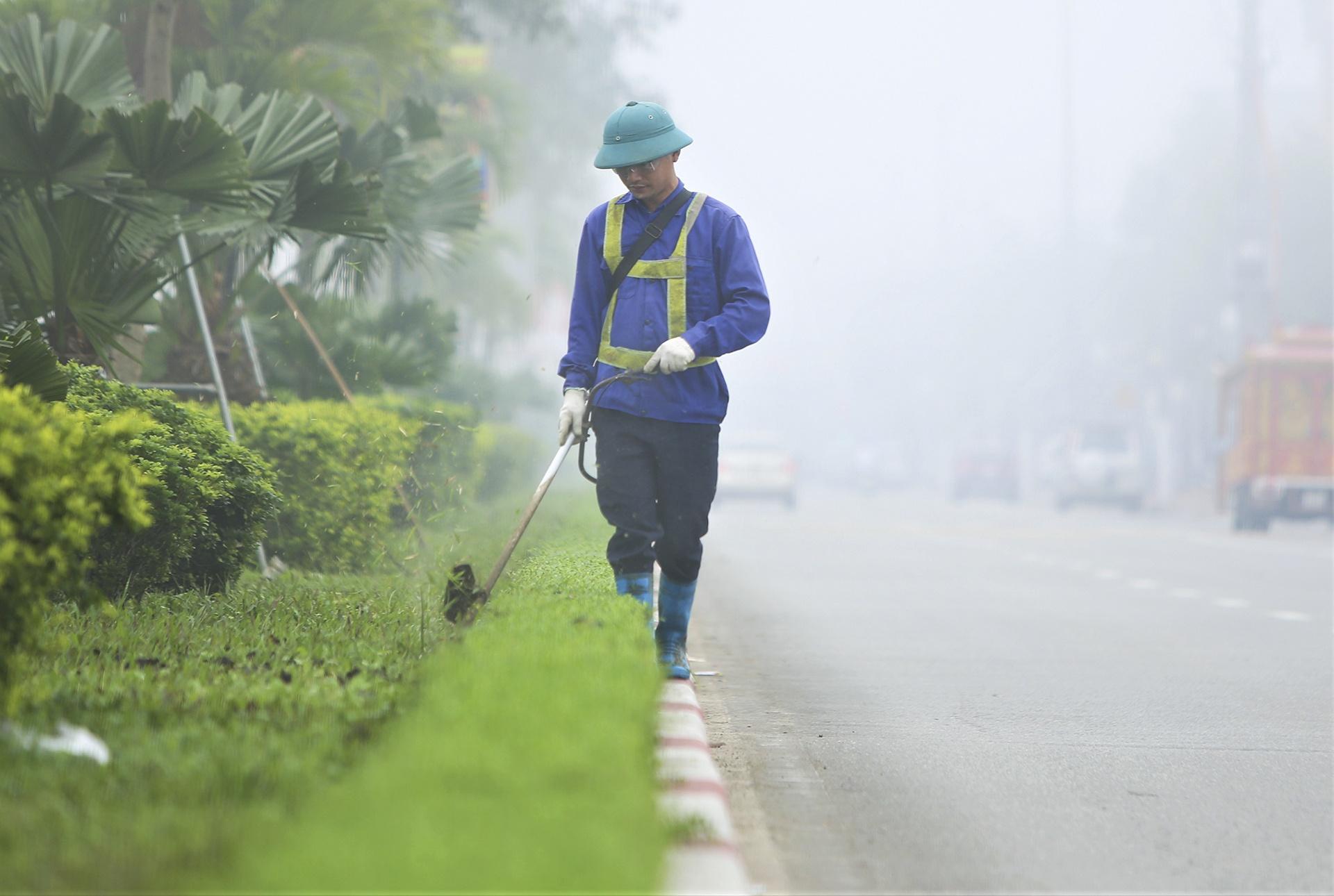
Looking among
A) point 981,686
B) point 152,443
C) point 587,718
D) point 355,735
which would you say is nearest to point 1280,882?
point 587,718

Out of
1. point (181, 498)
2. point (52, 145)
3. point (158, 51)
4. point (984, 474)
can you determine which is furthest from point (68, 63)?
point (984, 474)

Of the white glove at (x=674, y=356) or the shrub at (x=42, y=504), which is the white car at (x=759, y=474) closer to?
the white glove at (x=674, y=356)

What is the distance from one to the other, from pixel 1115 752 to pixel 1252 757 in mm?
482

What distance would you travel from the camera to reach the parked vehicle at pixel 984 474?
52.4 meters

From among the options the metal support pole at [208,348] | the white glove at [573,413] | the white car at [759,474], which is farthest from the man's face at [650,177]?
the white car at [759,474]

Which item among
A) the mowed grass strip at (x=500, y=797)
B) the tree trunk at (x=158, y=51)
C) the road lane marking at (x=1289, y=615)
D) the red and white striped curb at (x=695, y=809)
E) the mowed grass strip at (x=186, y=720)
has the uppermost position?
the tree trunk at (x=158, y=51)

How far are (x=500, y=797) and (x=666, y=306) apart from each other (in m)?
3.54

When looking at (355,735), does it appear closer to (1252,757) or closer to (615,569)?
(615,569)

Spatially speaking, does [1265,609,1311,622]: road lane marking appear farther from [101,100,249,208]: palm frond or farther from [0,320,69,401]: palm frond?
[0,320,69,401]: palm frond

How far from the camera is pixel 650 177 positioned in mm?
6680

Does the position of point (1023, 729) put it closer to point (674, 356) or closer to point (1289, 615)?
point (674, 356)

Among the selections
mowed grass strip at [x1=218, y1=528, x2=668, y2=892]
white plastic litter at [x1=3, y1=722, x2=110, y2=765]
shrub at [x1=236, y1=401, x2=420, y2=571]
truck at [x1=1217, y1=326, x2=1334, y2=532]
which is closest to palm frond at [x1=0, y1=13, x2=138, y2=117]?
shrub at [x1=236, y1=401, x2=420, y2=571]

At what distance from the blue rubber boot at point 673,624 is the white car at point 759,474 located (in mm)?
29640

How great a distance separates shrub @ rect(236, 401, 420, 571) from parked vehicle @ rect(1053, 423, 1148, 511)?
30814mm
